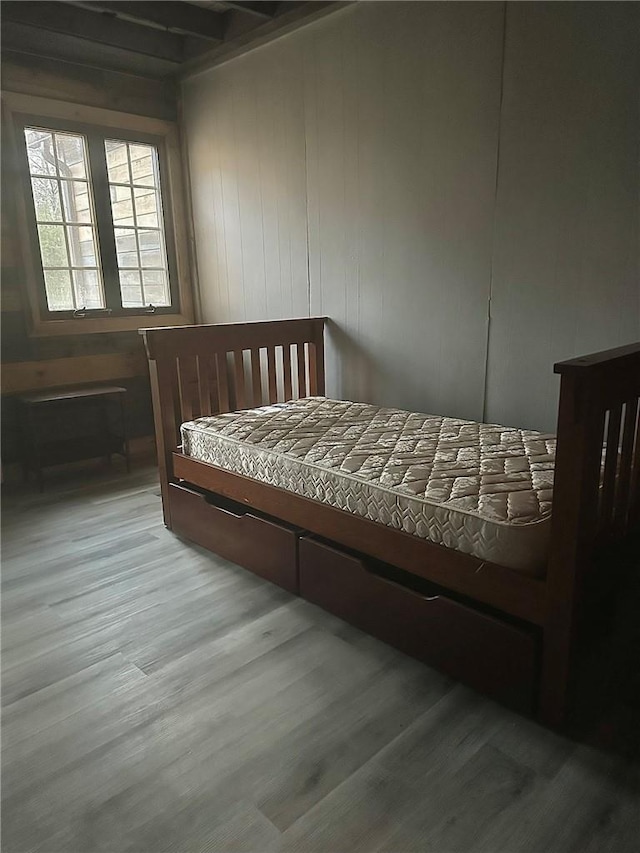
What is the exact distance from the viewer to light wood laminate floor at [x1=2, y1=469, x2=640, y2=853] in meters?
1.14

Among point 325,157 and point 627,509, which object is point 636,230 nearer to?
point 627,509

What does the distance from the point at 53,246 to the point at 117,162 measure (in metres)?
0.67

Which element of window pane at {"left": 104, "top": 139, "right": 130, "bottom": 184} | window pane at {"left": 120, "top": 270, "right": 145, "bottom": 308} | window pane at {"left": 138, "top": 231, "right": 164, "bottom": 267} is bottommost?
window pane at {"left": 120, "top": 270, "right": 145, "bottom": 308}

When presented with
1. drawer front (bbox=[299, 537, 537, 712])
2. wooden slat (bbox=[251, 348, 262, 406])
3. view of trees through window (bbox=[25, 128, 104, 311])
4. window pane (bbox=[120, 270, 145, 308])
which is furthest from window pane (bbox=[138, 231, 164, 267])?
drawer front (bbox=[299, 537, 537, 712])

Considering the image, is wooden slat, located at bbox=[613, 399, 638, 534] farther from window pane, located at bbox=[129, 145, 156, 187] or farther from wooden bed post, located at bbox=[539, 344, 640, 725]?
window pane, located at bbox=[129, 145, 156, 187]

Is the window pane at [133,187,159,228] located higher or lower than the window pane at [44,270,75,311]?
higher

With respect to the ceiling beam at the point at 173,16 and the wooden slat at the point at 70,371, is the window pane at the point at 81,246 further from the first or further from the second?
the ceiling beam at the point at 173,16

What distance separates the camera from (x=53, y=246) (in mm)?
3369

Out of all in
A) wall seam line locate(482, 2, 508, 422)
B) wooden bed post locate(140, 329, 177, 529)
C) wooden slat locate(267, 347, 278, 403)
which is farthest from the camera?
wooden slat locate(267, 347, 278, 403)

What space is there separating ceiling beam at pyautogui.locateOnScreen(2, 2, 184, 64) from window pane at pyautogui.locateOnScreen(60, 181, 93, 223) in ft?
2.45

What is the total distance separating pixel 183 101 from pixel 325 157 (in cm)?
133

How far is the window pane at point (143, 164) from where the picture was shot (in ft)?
11.9

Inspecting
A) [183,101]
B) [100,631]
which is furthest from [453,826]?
[183,101]

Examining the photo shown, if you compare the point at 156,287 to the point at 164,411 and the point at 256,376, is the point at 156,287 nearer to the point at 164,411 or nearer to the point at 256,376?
the point at 256,376
